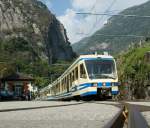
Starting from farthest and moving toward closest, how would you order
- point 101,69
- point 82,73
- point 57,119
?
point 101,69 → point 82,73 → point 57,119

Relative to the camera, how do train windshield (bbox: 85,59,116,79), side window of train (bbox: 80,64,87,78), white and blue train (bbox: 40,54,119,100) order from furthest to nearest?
train windshield (bbox: 85,59,116,79) → side window of train (bbox: 80,64,87,78) → white and blue train (bbox: 40,54,119,100)

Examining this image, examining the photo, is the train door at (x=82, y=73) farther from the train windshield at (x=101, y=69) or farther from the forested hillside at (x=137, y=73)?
the forested hillside at (x=137, y=73)

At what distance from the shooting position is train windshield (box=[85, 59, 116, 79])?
2614cm

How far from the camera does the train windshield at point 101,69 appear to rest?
2614 centimetres

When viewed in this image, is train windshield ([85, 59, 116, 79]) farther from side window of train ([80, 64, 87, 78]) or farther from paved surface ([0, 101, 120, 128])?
paved surface ([0, 101, 120, 128])

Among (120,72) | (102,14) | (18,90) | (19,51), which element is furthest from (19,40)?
(102,14)

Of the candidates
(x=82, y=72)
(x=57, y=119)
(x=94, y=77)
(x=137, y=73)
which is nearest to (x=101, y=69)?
(x=94, y=77)

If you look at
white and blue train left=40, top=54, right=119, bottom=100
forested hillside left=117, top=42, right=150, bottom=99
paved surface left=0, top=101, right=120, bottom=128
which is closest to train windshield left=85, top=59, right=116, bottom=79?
white and blue train left=40, top=54, right=119, bottom=100

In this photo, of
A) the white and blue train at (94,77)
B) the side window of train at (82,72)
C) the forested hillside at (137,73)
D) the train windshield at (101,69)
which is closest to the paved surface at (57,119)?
the white and blue train at (94,77)

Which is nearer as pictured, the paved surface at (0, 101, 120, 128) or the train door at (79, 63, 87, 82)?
the paved surface at (0, 101, 120, 128)

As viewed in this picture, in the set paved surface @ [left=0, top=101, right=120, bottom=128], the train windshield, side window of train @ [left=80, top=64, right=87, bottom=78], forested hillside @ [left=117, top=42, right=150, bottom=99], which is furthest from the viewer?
forested hillside @ [left=117, top=42, right=150, bottom=99]

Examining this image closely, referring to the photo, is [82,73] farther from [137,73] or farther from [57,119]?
[57,119]

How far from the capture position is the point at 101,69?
2650 cm

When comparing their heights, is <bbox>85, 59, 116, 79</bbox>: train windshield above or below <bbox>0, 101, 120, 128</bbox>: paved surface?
above
